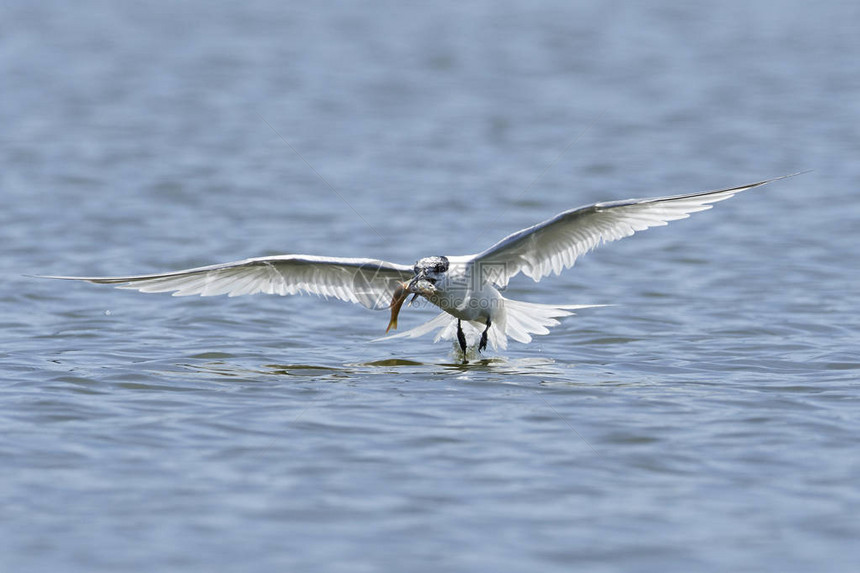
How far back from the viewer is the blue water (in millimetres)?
6812

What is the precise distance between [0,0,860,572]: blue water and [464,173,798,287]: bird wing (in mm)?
1001

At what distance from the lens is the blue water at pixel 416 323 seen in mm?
6812

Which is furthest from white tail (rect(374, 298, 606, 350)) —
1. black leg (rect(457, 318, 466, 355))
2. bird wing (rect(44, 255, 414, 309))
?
bird wing (rect(44, 255, 414, 309))

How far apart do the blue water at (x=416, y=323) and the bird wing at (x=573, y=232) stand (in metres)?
1.00

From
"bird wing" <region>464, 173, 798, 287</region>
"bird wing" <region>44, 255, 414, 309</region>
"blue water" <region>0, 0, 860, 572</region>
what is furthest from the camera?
"bird wing" <region>44, 255, 414, 309</region>

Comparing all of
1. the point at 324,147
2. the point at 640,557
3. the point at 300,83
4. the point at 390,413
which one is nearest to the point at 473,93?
the point at 300,83

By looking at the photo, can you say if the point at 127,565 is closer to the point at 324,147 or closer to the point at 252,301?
the point at 252,301

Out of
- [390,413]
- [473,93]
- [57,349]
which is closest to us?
[390,413]

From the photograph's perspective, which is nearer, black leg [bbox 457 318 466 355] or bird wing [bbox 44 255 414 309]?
bird wing [bbox 44 255 414 309]

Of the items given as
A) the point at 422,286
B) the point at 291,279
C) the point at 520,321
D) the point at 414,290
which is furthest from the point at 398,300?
the point at 291,279

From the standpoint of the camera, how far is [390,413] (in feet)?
30.1

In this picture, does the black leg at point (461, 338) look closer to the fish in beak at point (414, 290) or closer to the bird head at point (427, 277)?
the fish in beak at point (414, 290)

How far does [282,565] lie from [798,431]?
4.37m

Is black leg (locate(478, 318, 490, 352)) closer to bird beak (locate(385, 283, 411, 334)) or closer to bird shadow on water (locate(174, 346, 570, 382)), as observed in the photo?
bird shadow on water (locate(174, 346, 570, 382))
